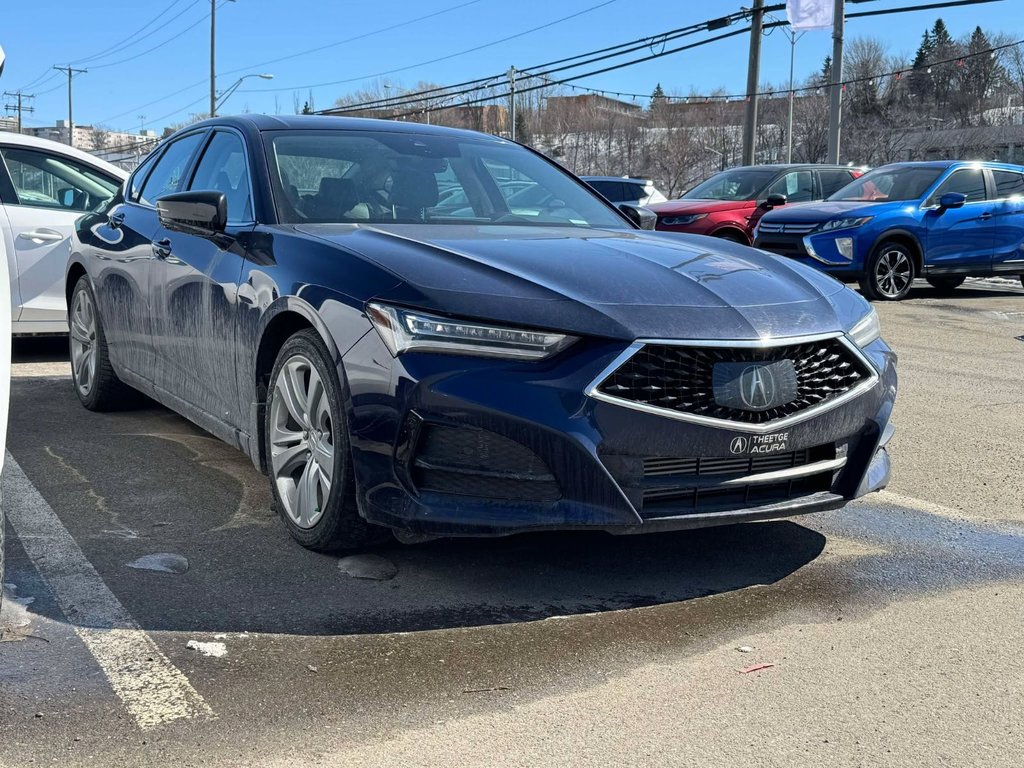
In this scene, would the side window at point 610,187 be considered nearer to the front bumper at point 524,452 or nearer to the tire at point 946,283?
the tire at point 946,283

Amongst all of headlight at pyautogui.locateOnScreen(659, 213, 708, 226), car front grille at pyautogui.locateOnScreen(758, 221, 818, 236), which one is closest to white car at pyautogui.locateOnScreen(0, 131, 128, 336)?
car front grille at pyautogui.locateOnScreen(758, 221, 818, 236)

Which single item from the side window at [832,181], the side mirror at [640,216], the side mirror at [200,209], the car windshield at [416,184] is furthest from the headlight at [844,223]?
the side mirror at [200,209]

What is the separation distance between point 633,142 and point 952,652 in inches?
3726

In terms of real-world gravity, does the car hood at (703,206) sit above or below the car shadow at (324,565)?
above

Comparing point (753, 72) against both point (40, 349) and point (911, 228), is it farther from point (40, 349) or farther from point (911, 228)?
point (40, 349)

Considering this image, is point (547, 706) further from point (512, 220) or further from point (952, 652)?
point (512, 220)

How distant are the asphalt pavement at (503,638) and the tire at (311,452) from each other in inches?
5.2

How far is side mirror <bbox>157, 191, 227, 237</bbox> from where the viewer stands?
4332mm

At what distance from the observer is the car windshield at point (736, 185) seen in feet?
54.3

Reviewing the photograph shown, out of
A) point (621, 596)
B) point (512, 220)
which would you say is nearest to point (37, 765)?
point (621, 596)

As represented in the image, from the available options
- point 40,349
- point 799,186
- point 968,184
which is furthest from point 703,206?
point 40,349

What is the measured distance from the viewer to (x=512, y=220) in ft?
15.5

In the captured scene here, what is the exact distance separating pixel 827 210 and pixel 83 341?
9.66 meters

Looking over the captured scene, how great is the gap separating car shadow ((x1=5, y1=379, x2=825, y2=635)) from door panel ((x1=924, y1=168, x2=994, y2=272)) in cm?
1008
